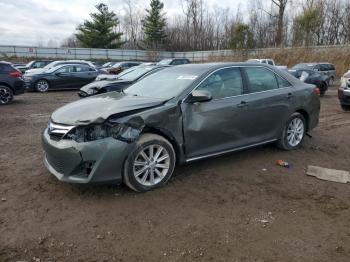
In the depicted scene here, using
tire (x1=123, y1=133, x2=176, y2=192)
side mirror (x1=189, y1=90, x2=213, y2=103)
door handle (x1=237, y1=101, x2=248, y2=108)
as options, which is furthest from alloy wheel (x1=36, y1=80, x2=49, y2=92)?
tire (x1=123, y1=133, x2=176, y2=192)

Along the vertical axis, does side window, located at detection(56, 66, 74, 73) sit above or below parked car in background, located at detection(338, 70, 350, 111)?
above

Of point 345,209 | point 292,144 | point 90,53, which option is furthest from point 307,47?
point 345,209

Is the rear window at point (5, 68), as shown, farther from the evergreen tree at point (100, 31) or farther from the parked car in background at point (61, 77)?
the evergreen tree at point (100, 31)

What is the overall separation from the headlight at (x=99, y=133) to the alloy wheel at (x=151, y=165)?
1.01 ft

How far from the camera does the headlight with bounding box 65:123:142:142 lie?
4367 mm

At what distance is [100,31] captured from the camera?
5559cm

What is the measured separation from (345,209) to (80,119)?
327cm

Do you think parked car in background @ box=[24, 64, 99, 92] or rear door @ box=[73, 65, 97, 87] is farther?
rear door @ box=[73, 65, 97, 87]

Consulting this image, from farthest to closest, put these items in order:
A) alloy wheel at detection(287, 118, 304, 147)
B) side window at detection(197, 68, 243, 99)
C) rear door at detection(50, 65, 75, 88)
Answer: rear door at detection(50, 65, 75, 88) → alloy wheel at detection(287, 118, 304, 147) → side window at detection(197, 68, 243, 99)

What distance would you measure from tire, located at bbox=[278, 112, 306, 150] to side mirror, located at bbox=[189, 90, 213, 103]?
6.71 feet

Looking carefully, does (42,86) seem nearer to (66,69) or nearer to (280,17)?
(66,69)

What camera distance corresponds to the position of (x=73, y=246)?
3.49 m

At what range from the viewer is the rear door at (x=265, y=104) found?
581 cm

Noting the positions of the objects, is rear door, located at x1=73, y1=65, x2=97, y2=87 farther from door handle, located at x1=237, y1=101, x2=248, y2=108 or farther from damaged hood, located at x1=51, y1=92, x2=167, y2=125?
door handle, located at x1=237, y1=101, x2=248, y2=108
